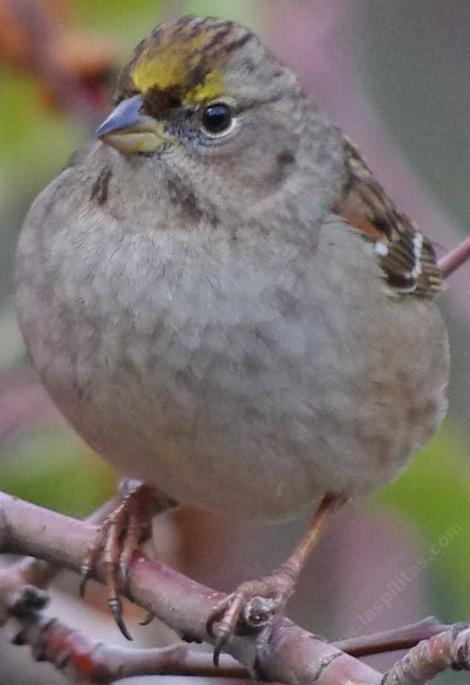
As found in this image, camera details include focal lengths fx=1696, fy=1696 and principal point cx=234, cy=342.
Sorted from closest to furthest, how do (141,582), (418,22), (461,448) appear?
(141,582) < (461,448) < (418,22)

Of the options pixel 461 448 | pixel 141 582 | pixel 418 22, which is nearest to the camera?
pixel 141 582

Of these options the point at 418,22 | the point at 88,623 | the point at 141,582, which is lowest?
the point at 418,22

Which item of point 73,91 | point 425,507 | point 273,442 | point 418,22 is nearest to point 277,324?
point 273,442

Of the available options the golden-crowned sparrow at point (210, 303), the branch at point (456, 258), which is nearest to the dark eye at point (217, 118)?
the golden-crowned sparrow at point (210, 303)

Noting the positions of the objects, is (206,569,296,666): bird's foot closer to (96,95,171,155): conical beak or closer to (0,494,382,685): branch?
(0,494,382,685): branch

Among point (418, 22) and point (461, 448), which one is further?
point (418, 22)

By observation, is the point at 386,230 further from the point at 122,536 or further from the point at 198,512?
the point at 122,536

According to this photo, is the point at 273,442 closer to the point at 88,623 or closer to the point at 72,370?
the point at 72,370

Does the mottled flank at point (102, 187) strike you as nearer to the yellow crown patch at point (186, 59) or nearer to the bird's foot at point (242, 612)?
the yellow crown patch at point (186, 59)

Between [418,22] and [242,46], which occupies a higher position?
[242,46]
